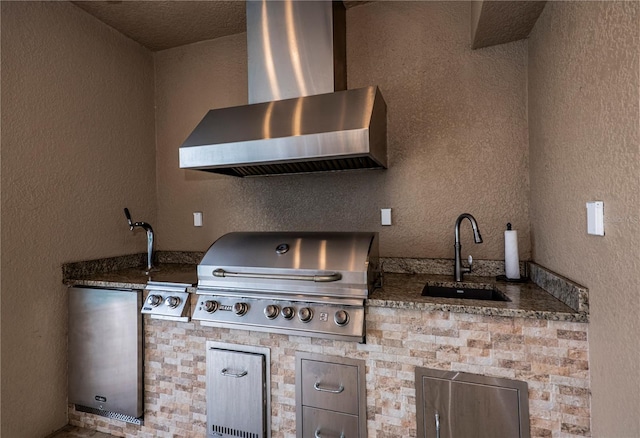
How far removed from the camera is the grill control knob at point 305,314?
58.2 inches

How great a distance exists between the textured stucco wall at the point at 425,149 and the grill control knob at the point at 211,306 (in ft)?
2.66

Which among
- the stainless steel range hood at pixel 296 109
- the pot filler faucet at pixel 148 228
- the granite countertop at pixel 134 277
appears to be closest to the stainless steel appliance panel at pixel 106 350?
the granite countertop at pixel 134 277

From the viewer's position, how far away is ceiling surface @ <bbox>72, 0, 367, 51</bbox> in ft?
6.86

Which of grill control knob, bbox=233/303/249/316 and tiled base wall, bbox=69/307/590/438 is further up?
grill control knob, bbox=233/303/249/316

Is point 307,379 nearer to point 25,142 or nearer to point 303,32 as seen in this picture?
point 303,32

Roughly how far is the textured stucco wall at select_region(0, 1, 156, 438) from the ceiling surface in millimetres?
128

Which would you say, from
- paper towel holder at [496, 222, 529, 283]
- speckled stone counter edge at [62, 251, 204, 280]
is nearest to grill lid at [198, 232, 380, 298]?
paper towel holder at [496, 222, 529, 283]

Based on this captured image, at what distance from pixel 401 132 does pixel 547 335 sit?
4.41 feet

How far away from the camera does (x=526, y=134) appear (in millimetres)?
1852

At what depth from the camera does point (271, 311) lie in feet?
5.08

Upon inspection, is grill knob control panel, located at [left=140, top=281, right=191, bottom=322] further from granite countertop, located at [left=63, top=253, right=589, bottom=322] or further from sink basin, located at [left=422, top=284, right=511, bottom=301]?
sink basin, located at [left=422, top=284, right=511, bottom=301]

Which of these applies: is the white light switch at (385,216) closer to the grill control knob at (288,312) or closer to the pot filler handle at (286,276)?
the pot filler handle at (286,276)

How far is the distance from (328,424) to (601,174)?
4.75 feet

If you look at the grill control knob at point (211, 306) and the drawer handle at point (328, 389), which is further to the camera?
the grill control knob at point (211, 306)
